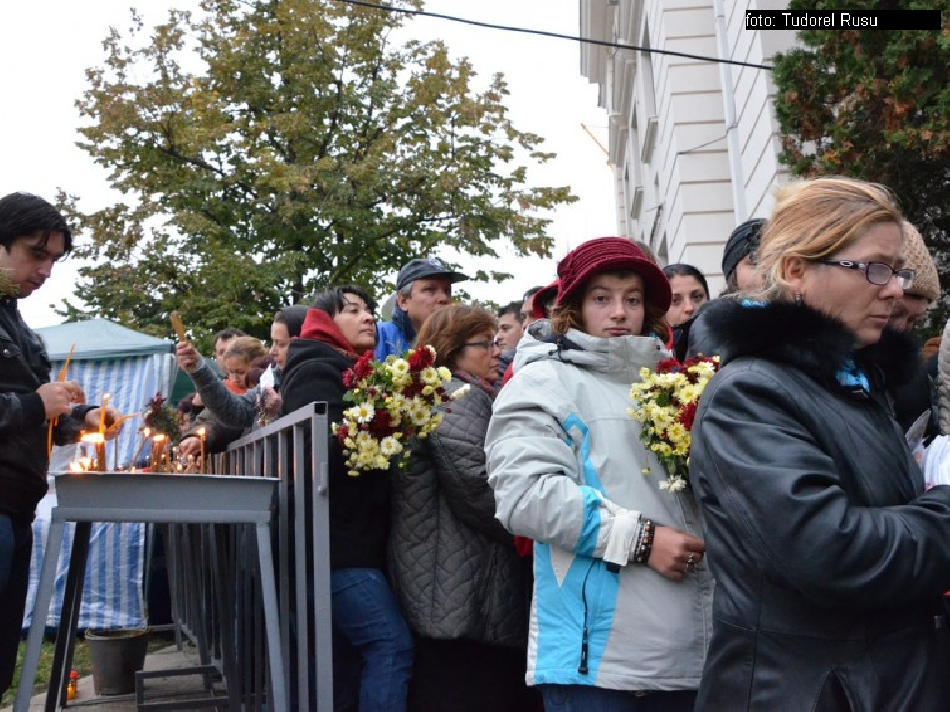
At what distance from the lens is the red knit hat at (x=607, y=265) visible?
282 cm

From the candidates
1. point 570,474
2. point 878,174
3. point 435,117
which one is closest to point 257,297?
point 435,117

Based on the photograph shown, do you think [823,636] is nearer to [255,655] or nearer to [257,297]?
[255,655]

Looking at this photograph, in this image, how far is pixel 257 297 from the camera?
15.8m

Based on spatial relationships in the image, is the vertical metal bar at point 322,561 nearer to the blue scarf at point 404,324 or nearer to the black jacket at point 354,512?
the black jacket at point 354,512

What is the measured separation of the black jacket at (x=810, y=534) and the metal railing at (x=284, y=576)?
1507 millimetres

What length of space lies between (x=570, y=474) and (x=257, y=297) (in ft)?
45.8

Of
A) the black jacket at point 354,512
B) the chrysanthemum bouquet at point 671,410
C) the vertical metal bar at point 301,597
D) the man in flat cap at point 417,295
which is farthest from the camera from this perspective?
the man in flat cap at point 417,295

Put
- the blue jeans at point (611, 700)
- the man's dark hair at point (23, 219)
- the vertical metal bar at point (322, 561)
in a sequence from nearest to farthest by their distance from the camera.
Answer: the blue jeans at point (611, 700) < the vertical metal bar at point (322, 561) < the man's dark hair at point (23, 219)

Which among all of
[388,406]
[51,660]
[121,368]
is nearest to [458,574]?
[388,406]

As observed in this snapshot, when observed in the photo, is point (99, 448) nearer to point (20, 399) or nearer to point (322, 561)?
point (20, 399)

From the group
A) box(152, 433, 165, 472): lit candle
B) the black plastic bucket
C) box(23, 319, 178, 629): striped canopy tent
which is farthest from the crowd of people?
box(23, 319, 178, 629): striped canopy tent

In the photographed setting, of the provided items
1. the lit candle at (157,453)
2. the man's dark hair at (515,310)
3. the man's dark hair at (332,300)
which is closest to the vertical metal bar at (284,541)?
the lit candle at (157,453)

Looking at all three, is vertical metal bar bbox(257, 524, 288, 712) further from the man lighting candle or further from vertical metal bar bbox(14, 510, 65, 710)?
the man lighting candle

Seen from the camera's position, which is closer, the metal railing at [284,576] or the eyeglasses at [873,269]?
the eyeglasses at [873,269]
